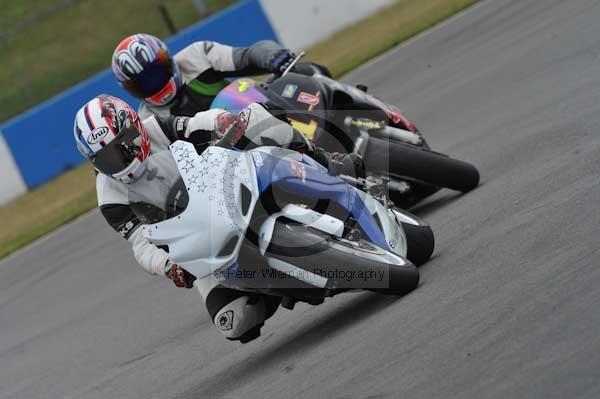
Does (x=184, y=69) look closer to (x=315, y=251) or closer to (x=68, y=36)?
(x=315, y=251)

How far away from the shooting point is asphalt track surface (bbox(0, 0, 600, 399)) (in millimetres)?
4855

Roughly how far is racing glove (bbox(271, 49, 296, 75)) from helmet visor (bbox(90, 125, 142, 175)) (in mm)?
2289

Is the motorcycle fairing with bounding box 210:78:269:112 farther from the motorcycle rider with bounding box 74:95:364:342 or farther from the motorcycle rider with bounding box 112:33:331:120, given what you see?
the motorcycle rider with bounding box 74:95:364:342

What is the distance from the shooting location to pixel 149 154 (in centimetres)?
684

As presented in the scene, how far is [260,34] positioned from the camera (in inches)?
749

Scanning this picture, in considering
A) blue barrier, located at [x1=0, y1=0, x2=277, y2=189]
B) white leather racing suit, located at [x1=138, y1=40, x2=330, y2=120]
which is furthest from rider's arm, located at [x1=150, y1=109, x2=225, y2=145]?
blue barrier, located at [x1=0, y1=0, x2=277, y2=189]

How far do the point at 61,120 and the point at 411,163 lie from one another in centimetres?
1124

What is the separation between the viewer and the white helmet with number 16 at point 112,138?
21.3ft

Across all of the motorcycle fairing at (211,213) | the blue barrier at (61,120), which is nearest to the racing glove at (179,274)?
the motorcycle fairing at (211,213)

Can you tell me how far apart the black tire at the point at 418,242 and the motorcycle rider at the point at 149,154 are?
46 centimetres

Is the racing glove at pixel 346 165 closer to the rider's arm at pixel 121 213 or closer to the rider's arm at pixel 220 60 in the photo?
the rider's arm at pixel 121 213

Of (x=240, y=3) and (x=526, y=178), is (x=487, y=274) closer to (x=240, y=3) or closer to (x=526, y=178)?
(x=526, y=178)

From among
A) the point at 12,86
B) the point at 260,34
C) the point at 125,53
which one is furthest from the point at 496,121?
the point at 12,86

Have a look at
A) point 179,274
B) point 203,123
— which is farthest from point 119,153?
point 179,274
